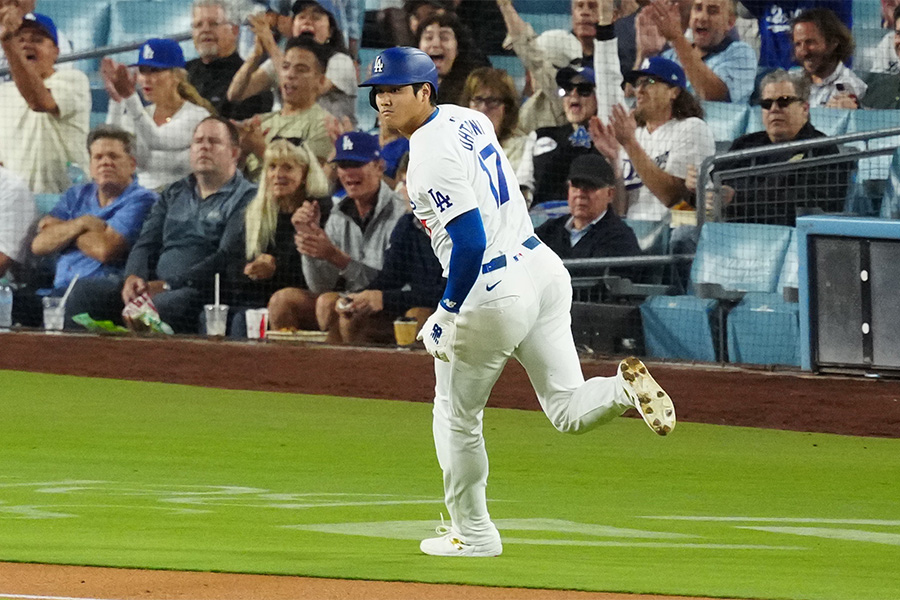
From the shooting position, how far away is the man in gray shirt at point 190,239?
1384 cm

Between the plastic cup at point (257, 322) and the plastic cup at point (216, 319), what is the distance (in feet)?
0.69

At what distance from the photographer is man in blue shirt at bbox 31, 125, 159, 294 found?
14.2m

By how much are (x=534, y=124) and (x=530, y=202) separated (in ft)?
2.17

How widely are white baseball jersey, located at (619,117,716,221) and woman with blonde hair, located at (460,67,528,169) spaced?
0.91 meters

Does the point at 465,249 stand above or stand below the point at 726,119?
below

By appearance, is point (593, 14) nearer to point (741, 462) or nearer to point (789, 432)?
point (789, 432)

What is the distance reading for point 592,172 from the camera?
1257cm

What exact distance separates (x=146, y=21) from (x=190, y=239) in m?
2.19

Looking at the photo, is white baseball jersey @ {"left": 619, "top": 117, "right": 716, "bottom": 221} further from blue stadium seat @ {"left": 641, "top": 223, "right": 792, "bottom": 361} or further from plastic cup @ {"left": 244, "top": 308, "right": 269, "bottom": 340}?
plastic cup @ {"left": 244, "top": 308, "right": 269, "bottom": 340}

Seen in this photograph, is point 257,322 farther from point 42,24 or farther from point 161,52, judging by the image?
point 42,24

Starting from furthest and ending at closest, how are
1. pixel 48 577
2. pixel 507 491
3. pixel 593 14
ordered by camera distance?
pixel 593 14 < pixel 507 491 < pixel 48 577

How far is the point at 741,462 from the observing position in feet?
Answer: 29.6

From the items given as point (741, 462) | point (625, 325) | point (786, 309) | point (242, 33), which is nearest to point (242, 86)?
point (242, 33)

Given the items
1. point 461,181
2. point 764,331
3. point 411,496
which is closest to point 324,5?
point 764,331
